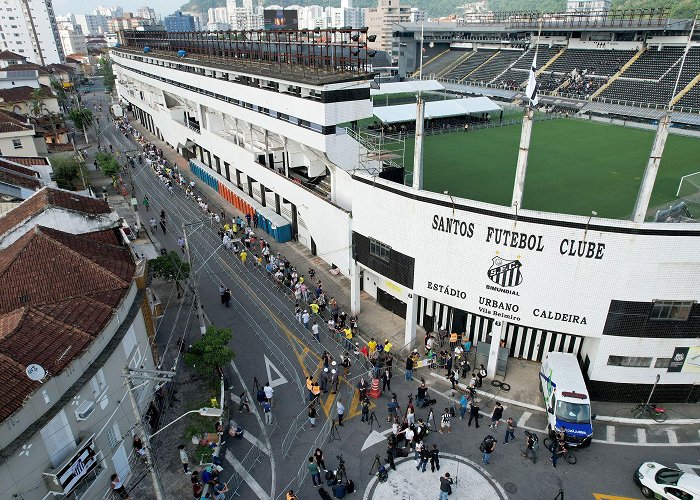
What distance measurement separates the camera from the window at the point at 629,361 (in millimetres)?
19031

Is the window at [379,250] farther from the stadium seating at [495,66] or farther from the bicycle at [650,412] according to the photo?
the stadium seating at [495,66]

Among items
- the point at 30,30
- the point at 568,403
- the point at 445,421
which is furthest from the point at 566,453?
the point at 30,30

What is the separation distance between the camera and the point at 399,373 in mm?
22188

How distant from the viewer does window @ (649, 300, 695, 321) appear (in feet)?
58.7

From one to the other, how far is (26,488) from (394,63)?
9776cm

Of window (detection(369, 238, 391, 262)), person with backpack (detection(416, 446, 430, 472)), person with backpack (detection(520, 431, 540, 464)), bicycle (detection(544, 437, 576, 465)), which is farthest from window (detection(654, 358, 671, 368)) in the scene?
window (detection(369, 238, 391, 262))

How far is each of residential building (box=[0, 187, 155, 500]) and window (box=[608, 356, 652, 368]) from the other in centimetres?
1882

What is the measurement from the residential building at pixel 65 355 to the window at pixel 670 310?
19836mm

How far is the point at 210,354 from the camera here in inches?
779

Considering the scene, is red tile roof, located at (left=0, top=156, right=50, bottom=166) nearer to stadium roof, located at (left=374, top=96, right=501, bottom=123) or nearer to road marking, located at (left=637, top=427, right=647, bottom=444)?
stadium roof, located at (left=374, top=96, right=501, bottom=123)

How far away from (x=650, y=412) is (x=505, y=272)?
834 cm

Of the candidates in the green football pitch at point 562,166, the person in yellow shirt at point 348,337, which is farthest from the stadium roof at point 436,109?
the person in yellow shirt at point 348,337

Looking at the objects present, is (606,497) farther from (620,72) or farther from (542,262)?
(620,72)

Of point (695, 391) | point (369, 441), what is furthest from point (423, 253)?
point (695, 391)
